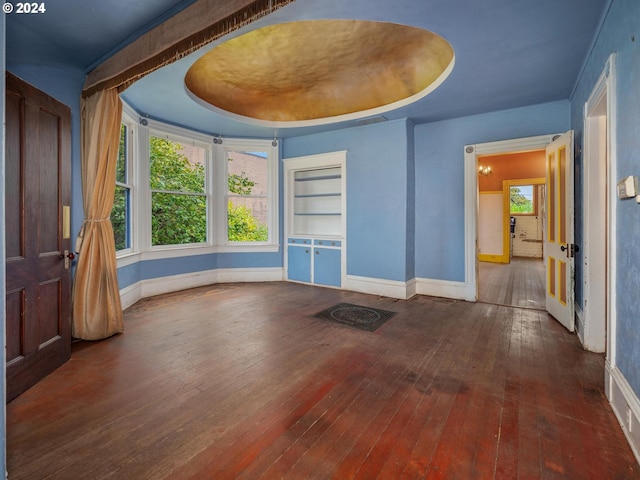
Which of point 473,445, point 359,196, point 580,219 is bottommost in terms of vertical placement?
point 473,445

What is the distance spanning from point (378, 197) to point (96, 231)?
Answer: 363cm

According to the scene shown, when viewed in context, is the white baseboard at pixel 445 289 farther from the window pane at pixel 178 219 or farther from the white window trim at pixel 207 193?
the window pane at pixel 178 219

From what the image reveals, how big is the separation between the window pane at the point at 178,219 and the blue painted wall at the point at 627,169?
517 centimetres

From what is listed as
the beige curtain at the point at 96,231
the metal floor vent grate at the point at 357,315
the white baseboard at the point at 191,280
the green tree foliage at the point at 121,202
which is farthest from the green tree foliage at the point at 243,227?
the beige curtain at the point at 96,231

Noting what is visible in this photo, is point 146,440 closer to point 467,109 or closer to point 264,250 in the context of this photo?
point 264,250

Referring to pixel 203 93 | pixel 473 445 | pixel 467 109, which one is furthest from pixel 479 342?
pixel 203 93

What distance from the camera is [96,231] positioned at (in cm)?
305

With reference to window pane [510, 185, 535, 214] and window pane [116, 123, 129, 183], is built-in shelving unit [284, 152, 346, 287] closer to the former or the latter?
window pane [116, 123, 129, 183]

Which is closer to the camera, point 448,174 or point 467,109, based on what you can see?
point 467,109

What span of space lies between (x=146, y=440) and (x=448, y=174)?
459cm

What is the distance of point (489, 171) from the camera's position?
27.6ft

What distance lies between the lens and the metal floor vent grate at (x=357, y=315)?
3505 mm

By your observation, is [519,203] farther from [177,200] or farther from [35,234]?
[35,234]

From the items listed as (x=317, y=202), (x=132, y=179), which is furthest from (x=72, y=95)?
(x=317, y=202)
